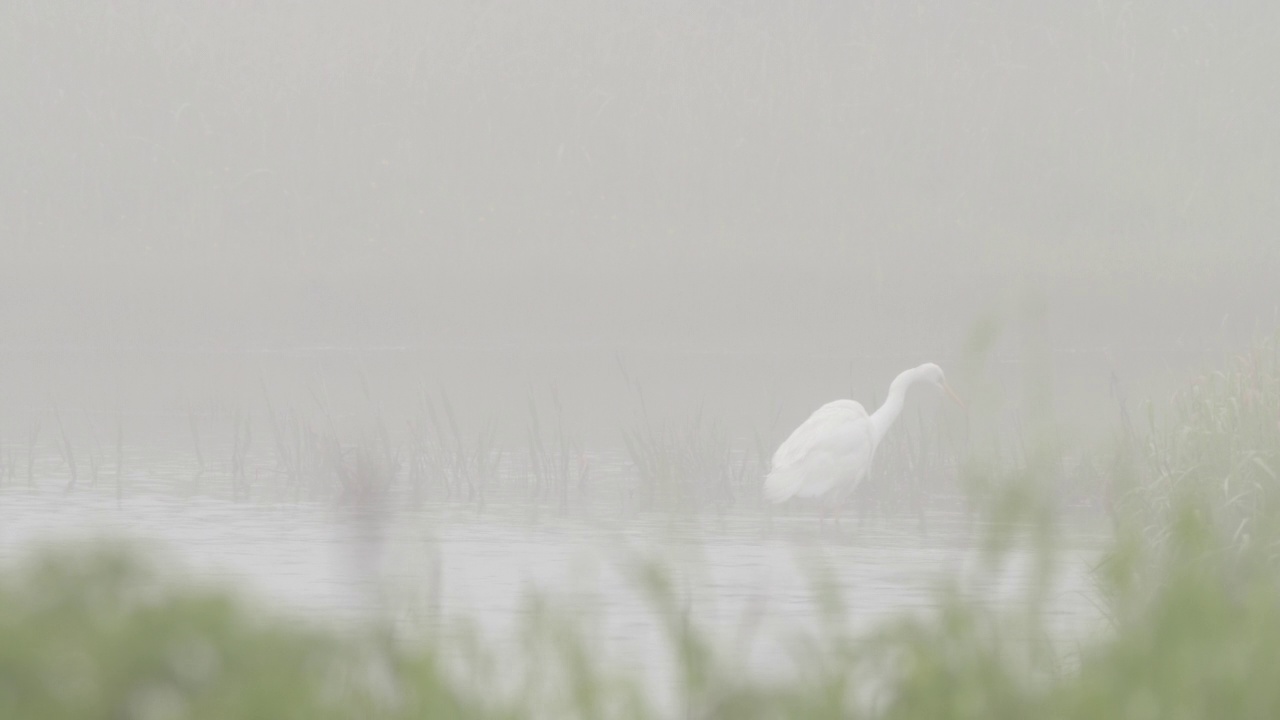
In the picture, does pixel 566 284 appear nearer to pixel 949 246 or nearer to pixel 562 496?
pixel 949 246

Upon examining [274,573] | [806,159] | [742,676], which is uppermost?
[806,159]

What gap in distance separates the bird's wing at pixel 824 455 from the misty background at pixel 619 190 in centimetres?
1137

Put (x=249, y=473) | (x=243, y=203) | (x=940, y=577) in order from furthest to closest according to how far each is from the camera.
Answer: (x=243, y=203)
(x=249, y=473)
(x=940, y=577)

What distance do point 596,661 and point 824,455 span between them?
377 inches

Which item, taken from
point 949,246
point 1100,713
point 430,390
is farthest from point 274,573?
point 949,246

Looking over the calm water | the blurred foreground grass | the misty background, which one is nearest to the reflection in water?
the calm water

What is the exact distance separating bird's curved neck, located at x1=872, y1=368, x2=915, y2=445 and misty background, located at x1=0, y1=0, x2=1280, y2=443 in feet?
34.8

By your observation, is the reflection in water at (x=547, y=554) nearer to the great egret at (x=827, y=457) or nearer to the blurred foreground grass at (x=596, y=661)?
the great egret at (x=827, y=457)

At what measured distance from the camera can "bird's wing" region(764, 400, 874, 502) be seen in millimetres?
13203

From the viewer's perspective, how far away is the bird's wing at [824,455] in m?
13.2

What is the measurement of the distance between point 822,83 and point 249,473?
43.3 meters

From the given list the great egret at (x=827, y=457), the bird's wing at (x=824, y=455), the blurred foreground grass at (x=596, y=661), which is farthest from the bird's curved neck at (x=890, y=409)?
the blurred foreground grass at (x=596, y=661)

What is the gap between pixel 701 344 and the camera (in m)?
35.6

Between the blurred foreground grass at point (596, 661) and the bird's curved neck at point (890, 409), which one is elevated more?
the blurred foreground grass at point (596, 661)
